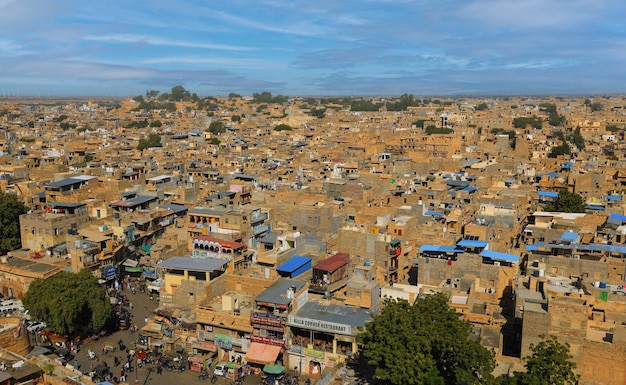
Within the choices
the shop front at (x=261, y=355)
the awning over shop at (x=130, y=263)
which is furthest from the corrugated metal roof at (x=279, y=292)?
the awning over shop at (x=130, y=263)

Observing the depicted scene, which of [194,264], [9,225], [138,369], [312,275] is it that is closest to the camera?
[138,369]

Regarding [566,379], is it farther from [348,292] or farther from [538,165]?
[538,165]

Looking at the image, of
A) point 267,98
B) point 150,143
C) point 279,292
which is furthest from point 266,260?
point 267,98

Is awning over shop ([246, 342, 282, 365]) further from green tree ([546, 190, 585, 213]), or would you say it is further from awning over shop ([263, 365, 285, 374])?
green tree ([546, 190, 585, 213])

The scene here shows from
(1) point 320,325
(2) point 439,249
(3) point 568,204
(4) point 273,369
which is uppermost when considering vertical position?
(3) point 568,204

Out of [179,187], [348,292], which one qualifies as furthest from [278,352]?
[179,187]

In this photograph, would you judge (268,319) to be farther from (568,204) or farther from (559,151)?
(559,151)

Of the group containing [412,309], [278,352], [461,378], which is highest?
[412,309]
